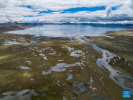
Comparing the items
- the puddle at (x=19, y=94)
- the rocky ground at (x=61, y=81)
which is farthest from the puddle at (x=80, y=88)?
the puddle at (x=19, y=94)

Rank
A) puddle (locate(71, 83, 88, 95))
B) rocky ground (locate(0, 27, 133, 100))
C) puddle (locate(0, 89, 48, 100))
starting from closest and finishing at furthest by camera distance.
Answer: puddle (locate(0, 89, 48, 100)) < rocky ground (locate(0, 27, 133, 100)) < puddle (locate(71, 83, 88, 95))

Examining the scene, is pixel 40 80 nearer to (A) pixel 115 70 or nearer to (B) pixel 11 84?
(B) pixel 11 84

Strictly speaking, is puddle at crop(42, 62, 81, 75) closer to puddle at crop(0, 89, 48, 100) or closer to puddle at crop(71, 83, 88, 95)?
puddle at crop(0, 89, 48, 100)

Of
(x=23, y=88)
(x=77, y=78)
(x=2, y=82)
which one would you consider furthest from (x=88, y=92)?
(x=2, y=82)

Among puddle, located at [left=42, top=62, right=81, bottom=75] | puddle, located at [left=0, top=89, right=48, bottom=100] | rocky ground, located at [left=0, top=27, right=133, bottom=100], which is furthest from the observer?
puddle, located at [left=42, top=62, right=81, bottom=75]

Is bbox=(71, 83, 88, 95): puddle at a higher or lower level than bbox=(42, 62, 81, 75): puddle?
lower

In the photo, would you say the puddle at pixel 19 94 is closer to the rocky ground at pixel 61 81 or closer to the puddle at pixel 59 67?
the rocky ground at pixel 61 81

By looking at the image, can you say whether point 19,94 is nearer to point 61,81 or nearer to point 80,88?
point 61,81

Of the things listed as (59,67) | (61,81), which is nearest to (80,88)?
(61,81)

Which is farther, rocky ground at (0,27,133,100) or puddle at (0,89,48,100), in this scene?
rocky ground at (0,27,133,100)

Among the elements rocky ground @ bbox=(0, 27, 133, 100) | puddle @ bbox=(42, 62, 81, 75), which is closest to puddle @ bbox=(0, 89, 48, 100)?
rocky ground @ bbox=(0, 27, 133, 100)

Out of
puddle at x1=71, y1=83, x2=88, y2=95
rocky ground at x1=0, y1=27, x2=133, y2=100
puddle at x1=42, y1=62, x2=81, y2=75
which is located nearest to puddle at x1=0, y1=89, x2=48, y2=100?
rocky ground at x1=0, y1=27, x2=133, y2=100
